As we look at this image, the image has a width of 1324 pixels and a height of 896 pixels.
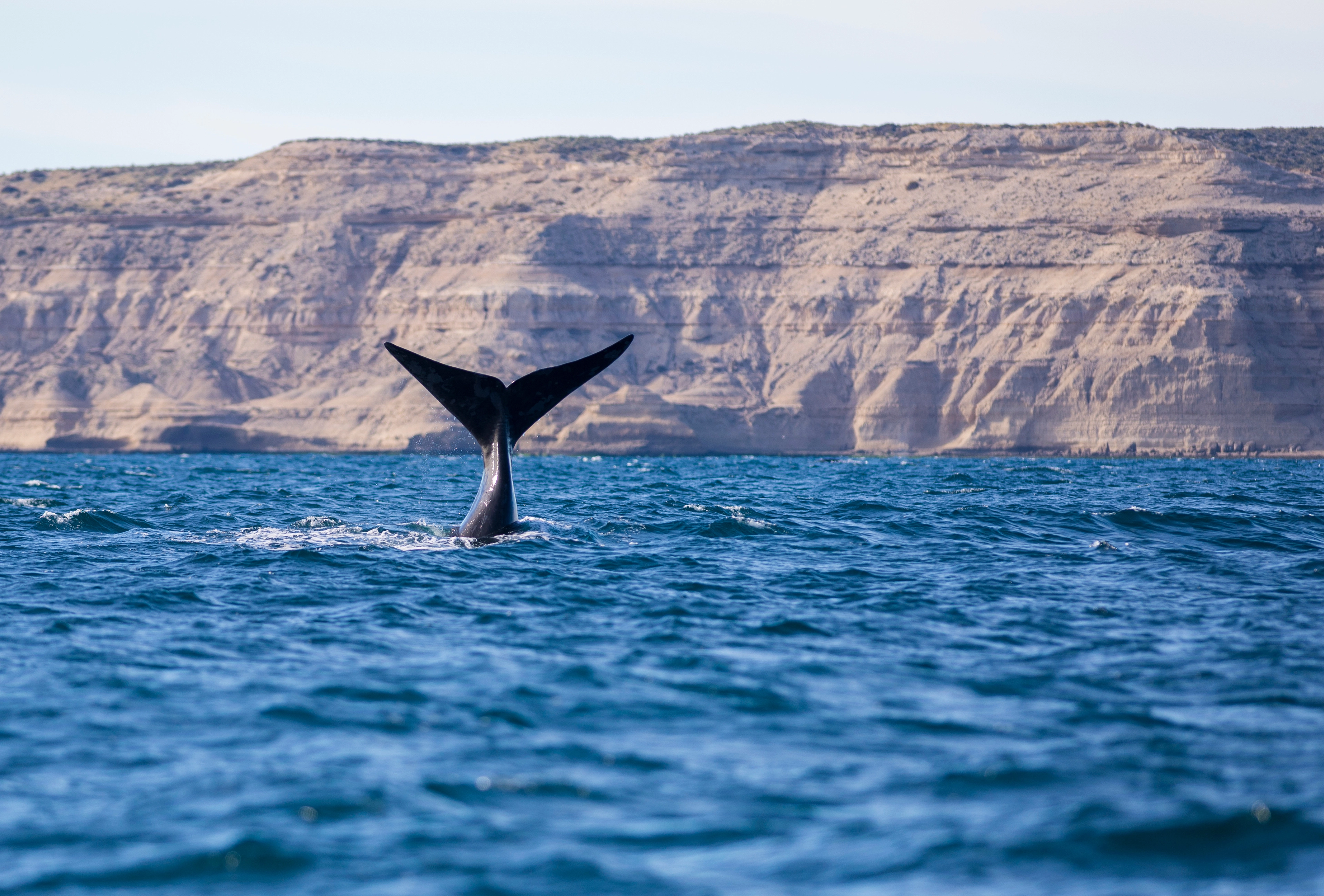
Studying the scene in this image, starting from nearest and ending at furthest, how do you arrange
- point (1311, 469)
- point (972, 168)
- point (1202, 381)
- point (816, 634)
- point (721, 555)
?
point (816, 634)
point (721, 555)
point (1311, 469)
point (1202, 381)
point (972, 168)

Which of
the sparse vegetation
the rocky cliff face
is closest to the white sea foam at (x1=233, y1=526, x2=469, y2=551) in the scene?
the rocky cliff face

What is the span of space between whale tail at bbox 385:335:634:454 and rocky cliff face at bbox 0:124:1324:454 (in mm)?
65150

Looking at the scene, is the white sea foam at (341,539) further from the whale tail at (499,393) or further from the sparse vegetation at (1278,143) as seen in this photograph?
the sparse vegetation at (1278,143)

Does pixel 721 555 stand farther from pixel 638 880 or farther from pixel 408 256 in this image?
pixel 408 256

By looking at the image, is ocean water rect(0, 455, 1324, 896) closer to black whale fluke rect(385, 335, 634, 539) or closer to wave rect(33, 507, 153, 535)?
black whale fluke rect(385, 335, 634, 539)

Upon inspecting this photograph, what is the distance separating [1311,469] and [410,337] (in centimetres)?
6030

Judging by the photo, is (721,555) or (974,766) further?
(721,555)

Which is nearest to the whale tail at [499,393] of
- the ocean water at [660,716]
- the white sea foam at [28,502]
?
the ocean water at [660,716]

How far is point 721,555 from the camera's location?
60.3 ft

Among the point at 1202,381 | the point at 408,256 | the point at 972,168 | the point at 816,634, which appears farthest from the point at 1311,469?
the point at 408,256

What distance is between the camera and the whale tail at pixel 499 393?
1780 centimetres

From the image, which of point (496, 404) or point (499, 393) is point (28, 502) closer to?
point (496, 404)

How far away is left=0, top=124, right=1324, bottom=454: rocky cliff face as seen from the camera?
280ft

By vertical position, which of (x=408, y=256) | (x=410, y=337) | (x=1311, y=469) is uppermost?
(x=408, y=256)
